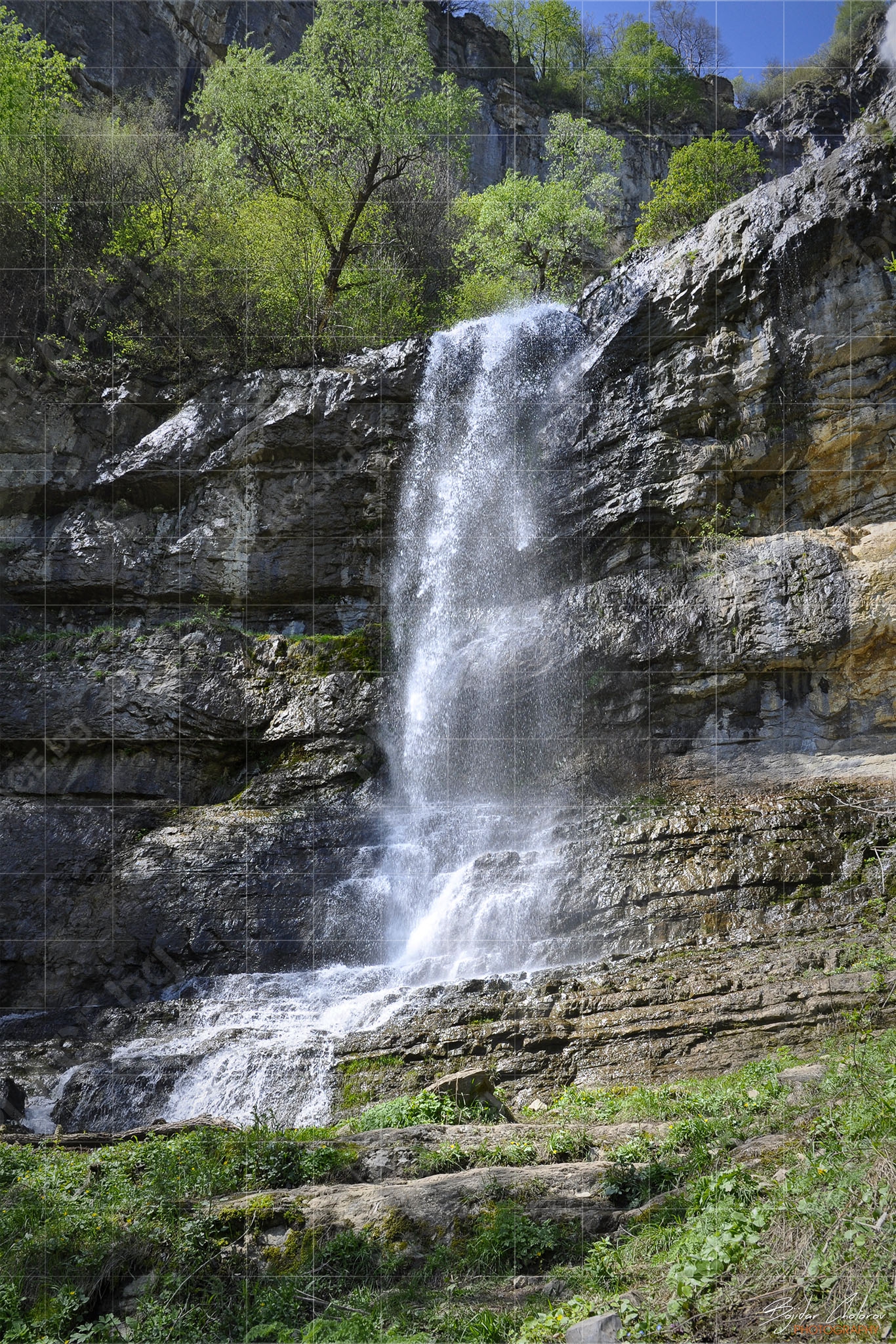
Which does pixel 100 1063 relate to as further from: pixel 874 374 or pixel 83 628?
pixel 874 374

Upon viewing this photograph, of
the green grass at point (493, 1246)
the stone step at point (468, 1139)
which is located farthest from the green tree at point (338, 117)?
the green grass at point (493, 1246)

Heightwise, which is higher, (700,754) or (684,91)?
(684,91)

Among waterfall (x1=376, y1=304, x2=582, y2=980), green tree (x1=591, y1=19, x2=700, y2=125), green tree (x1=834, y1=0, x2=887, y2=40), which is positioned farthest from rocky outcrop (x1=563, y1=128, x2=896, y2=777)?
green tree (x1=591, y1=19, x2=700, y2=125)

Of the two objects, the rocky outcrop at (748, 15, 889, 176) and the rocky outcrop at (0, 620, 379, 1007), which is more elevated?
the rocky outcrop at (748, 15, 889, 176)

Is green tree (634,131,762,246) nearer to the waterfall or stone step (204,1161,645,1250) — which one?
the waterfall

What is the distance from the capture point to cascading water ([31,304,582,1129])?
1039 centimetres

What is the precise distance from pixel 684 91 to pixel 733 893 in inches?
1453

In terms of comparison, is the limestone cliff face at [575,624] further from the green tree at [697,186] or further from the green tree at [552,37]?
the green tree at [552,37]

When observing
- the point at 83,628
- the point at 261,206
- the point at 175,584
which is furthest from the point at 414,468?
the point at 261,206

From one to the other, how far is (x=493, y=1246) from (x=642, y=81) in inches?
1685

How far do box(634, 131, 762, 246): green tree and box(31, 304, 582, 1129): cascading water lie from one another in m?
5.76

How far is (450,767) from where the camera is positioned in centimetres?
1686

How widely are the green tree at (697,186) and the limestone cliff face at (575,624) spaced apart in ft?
19.7

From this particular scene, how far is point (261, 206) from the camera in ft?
76.2
